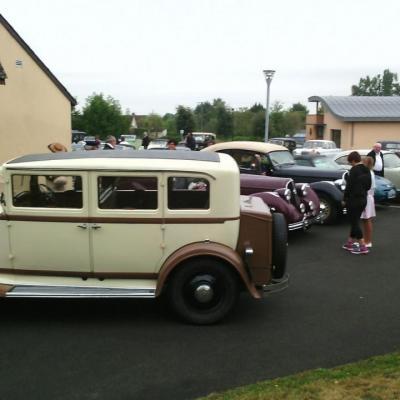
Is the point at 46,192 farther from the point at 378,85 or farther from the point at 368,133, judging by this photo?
the point at 378,85

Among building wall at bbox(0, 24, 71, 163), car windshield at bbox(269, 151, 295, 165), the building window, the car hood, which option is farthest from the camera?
the building window

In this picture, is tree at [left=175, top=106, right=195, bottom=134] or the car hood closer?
the car hood

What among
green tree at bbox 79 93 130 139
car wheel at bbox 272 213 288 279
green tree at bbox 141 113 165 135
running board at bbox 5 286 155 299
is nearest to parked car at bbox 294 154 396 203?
car wheel at bbox 272 213 288 279

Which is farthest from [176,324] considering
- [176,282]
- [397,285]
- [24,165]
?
[397,285]

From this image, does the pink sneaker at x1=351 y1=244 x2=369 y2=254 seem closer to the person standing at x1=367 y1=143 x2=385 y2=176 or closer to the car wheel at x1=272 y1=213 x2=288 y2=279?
the car wheel at x1=272 y1=213 x2=288 y2=279

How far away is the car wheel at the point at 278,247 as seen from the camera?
5.43 metres

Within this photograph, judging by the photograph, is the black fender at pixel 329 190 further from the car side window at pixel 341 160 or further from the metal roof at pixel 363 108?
the metal roof at pixel 363 108

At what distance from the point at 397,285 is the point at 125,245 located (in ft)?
12.2

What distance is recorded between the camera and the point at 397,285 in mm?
6660

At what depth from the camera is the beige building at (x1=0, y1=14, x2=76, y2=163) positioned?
1525 centimetres

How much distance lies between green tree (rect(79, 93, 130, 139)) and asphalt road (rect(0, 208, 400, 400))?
5012 centimetres

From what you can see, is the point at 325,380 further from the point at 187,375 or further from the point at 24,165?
the point at 24,165

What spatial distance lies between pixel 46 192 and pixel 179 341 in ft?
6.64

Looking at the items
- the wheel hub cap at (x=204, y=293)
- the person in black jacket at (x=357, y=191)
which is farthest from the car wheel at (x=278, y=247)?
the person in black jacket at (x=357, y=191)
